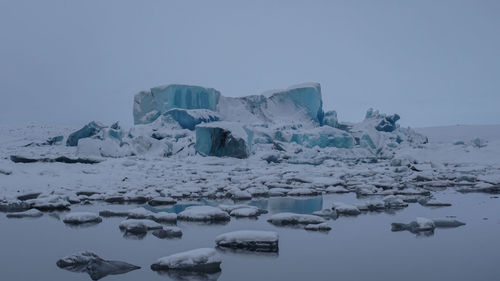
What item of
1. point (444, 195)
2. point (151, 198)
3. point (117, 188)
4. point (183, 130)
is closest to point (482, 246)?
point (444, 195)

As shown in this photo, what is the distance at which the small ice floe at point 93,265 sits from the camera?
1999 millimetres

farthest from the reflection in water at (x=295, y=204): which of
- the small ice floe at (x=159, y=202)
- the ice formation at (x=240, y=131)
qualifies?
the ice formation at (x=240, y=131)

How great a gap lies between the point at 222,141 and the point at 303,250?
8335 millimetres

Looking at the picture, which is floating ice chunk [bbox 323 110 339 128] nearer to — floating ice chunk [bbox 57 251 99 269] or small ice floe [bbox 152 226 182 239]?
small ice floe [bbox 152 226 182 239]

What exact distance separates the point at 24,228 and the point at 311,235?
2087mm

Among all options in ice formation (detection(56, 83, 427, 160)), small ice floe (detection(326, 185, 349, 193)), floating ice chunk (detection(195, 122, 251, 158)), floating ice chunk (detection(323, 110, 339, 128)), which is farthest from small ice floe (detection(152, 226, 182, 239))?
floating ice chunk (detection(323, 110, 339, 128))

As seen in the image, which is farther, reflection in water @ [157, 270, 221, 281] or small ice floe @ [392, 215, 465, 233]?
small ice floe @ [392, 215, 465, 233]

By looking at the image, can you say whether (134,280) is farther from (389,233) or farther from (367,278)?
(389,233)

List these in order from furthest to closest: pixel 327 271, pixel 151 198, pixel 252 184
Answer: pixel 252 184
pixel 151 198
pixel 327 271

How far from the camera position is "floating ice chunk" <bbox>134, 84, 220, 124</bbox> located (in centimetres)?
1877

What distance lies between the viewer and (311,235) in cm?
288

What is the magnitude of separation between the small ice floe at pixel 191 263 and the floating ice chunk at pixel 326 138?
13.4 m

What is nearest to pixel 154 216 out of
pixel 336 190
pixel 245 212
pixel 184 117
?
pixel 245 212

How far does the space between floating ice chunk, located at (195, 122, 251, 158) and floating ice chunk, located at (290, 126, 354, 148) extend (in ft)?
16.5
